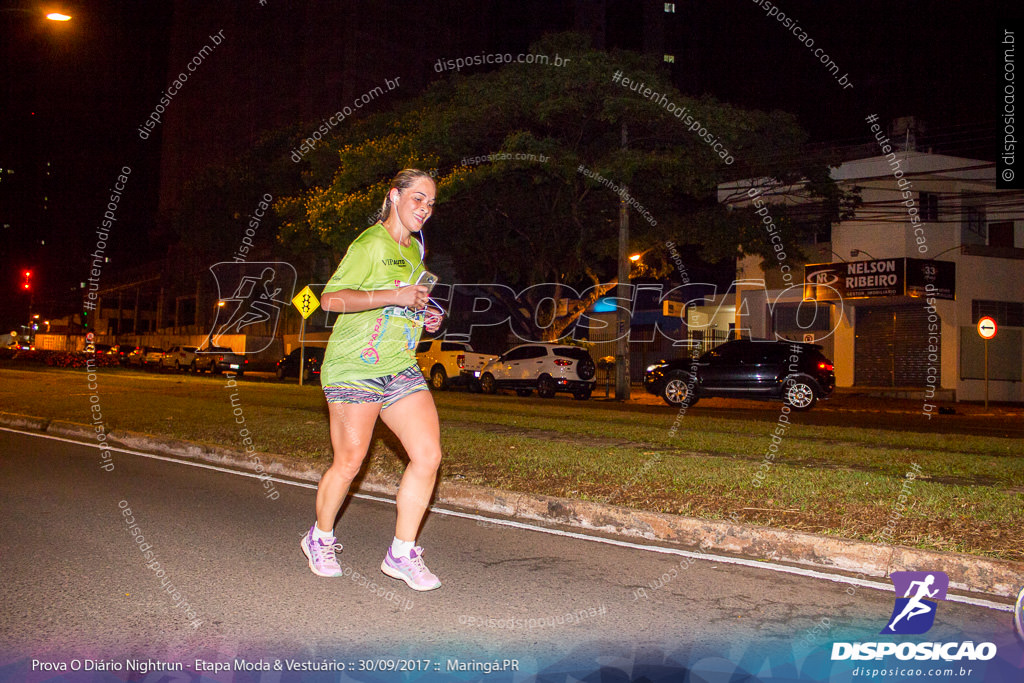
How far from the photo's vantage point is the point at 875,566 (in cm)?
512

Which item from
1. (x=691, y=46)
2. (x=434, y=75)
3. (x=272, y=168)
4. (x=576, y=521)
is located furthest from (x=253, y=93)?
(x=576, y=521)

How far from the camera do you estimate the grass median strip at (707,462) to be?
5.85m

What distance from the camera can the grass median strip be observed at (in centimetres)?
585

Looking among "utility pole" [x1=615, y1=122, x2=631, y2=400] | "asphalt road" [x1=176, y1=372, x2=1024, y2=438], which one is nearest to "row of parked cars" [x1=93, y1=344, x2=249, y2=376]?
"asphalt road" [x1=176, y1=372, x2=1024, y2=438]

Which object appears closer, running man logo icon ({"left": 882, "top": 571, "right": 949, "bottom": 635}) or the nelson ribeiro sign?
running man logo icon ({"left": 882, "top": 571, "right": 949, "bottom": 635})

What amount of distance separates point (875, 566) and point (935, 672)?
180 cm

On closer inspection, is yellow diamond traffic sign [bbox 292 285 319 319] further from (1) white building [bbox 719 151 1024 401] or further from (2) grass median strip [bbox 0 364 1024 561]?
(1) white building [bbox 719 151 1024 401]

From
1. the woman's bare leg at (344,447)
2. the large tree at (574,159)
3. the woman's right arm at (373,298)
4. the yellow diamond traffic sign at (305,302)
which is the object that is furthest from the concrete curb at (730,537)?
the large tree at (574,159)

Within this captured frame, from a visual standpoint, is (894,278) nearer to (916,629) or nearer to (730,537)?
(730,537)

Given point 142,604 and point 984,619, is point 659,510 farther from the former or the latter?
point 142,604

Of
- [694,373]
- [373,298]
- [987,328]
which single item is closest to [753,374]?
[694,373]

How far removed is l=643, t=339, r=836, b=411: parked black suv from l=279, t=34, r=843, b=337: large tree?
3.55 meters

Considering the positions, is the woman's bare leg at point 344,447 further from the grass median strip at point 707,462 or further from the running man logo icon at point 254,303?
the running man logo icon at point 254,303

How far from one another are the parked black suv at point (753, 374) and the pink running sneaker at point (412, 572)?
1710cm
